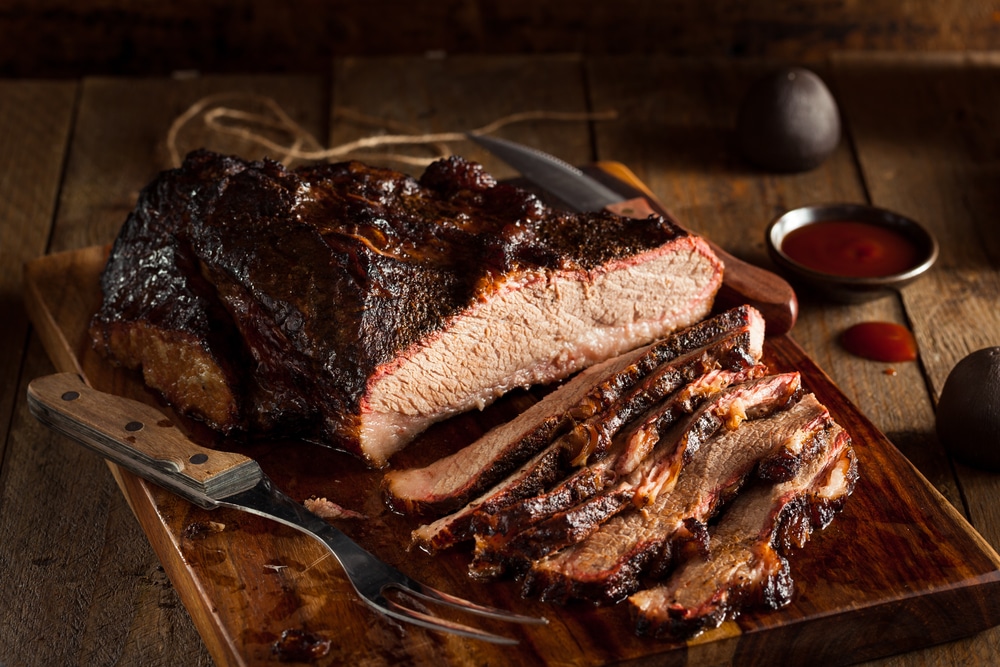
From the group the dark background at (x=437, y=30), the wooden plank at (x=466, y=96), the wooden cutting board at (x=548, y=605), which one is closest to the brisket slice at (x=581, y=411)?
the wooden cutting board at (x=548, y=605)

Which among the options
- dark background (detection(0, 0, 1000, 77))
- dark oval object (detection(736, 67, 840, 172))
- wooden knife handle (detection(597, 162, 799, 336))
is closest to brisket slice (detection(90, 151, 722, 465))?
wooden knife handle (detection(597, 162, 799, 336))

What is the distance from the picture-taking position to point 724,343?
403cm

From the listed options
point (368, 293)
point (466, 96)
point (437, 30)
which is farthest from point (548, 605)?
point (437, 30)

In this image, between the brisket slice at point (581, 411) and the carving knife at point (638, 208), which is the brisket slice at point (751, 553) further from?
the carving knife at point (638, 208)

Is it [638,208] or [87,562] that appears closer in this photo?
[87,562]

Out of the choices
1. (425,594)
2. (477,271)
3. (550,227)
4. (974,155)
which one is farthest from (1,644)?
(974,155)

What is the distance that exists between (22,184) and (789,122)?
3986 mm

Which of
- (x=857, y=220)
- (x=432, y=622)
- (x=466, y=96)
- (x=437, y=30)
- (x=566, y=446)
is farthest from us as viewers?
(x=437, y=30)

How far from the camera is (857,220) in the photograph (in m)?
5.32

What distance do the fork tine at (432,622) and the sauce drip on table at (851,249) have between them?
8.36ft

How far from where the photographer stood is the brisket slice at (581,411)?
12.3 ft

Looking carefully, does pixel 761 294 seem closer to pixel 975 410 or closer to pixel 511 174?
pixel 975 410

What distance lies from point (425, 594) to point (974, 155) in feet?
14.2

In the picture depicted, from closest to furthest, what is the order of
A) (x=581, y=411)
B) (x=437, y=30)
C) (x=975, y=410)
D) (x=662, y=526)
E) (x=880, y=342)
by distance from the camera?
1. (x=662, y=526)
2. (x=581, y=411)
3. (x=975, y=410)
4. (x=880, y=342)
5. (x=437, y=30)
